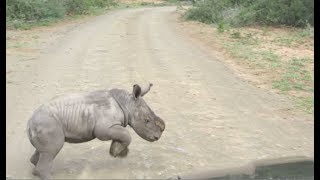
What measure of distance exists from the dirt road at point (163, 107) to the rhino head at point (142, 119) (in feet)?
1.43

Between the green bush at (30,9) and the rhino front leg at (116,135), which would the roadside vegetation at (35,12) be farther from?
the rhino front leg at (116,135)

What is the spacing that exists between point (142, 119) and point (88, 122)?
0.61 metres

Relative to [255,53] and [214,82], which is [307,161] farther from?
[255,53]

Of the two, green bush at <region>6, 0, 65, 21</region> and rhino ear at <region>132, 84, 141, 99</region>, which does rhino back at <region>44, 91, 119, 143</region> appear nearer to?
rhino ear at <region>132, 84, 141, 99</region>

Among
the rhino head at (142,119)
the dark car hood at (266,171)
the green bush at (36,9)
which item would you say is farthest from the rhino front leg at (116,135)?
the green bush at (36,9)

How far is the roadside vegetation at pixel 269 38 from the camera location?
12.1 meters

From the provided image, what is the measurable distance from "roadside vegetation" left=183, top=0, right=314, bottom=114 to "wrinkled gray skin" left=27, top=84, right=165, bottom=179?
451cm

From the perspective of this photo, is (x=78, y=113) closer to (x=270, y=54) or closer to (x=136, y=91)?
(x=136, y=91)

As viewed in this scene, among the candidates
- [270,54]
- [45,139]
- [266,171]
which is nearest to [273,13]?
[270,54]

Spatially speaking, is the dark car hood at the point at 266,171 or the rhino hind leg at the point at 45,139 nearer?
the rhino hind leg at the point at 45,139

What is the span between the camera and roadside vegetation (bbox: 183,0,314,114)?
1205 centimetres

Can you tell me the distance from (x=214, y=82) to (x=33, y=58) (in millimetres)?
5049

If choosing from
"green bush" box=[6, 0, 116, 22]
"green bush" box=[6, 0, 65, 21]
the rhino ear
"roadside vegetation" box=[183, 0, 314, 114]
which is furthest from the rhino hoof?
"green bush" box=[6, 0, 65, 21]

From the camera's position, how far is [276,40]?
18484 mm
